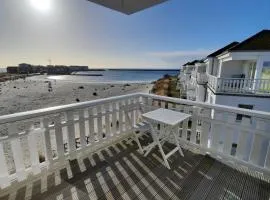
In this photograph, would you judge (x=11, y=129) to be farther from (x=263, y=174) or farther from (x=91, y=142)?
(x=263, y=174)

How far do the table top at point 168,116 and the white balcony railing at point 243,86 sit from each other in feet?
20.1

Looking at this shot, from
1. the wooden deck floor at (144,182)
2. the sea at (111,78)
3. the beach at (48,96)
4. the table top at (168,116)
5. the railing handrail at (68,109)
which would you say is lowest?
the beach at (48,96)

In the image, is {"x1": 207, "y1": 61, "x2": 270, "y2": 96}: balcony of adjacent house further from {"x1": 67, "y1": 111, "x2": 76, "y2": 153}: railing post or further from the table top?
{"x1": 67, "y1": 111, "x2": 76, "y2": 153}: railing post

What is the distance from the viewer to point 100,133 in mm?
2766

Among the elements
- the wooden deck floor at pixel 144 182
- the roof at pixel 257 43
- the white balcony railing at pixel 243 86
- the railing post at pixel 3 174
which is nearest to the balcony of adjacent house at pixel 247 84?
the white balcony railing at pixel 243 86

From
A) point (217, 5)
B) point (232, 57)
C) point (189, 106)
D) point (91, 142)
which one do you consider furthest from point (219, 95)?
point (91, 142)

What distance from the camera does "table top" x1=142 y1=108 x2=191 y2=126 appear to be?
230 cm

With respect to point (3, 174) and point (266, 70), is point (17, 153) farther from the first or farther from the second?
point (266, 70)

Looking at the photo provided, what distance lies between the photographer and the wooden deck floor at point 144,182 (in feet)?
5.79

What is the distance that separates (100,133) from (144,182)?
1212 mm

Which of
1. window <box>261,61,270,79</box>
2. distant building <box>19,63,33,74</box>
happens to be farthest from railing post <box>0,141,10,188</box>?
distant building <box>19,63,33,74</box>

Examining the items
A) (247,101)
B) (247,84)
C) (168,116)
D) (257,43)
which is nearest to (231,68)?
(257,43)

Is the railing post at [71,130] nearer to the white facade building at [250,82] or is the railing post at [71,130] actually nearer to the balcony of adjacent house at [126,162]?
the balcony of adjacent house at [126,162]

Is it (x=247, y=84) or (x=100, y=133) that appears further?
(x=247, y=84)
